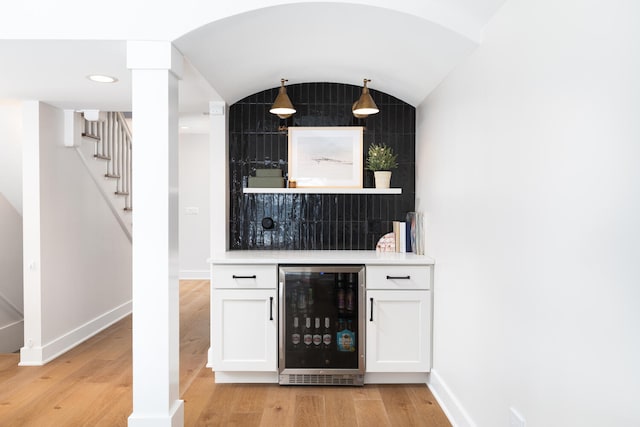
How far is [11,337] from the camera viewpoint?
188 inches

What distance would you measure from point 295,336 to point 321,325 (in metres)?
0.19

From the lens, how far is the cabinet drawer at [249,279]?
3.35 m

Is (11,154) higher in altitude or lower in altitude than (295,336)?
higher

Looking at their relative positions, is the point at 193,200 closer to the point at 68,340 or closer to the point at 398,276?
the point at 68,340

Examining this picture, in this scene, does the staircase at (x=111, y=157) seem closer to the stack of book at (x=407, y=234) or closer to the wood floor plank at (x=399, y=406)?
the stack of book at (x=407, y=234)

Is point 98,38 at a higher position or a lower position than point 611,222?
higher

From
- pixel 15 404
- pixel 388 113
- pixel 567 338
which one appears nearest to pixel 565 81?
pixel 567 338

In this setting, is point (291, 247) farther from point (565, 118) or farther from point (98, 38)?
point (565, 118)

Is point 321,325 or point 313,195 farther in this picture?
point 313,195

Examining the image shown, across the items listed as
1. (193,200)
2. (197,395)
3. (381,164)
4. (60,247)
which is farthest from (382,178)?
(193,200)

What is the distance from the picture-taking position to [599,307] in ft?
4.52

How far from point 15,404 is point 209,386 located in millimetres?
1191

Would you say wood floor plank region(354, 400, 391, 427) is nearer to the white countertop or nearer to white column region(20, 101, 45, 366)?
the white countertop

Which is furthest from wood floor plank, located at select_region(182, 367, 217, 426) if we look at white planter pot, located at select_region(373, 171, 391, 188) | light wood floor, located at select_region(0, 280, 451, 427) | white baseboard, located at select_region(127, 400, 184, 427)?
white planter pot, located at select_region(373, 171, 391, 188)
